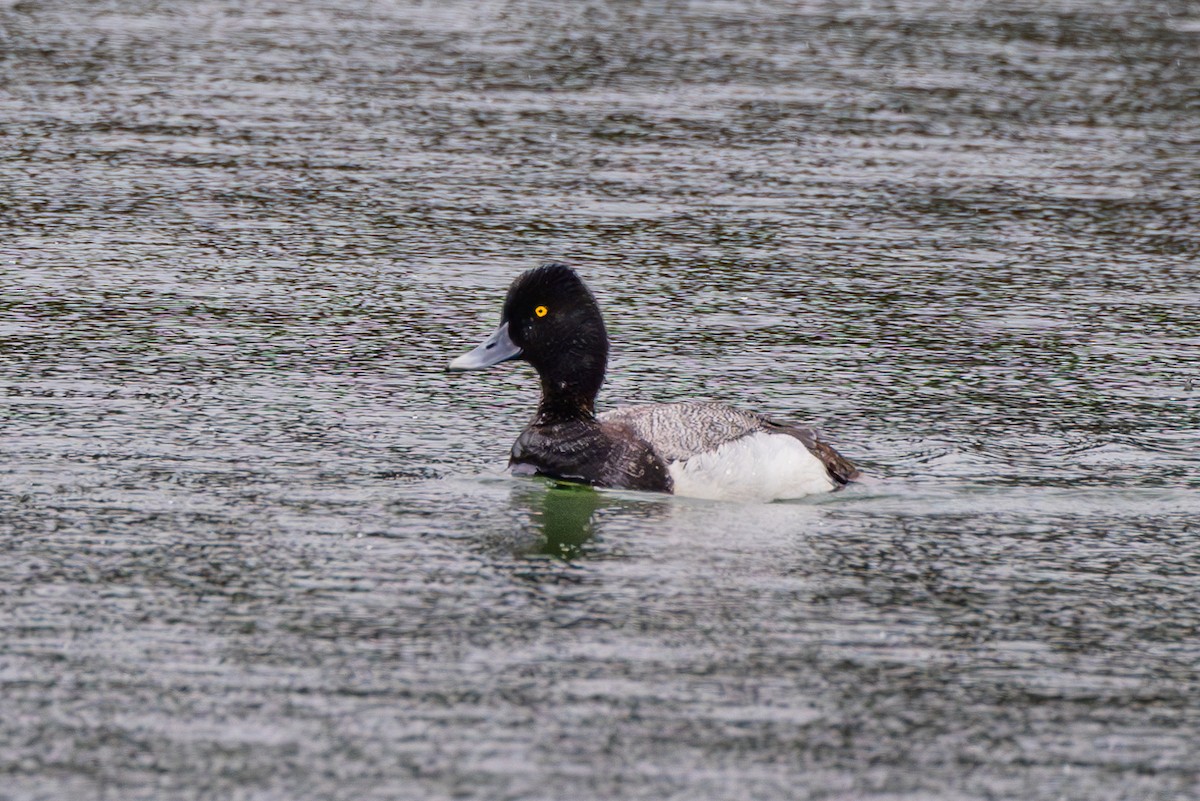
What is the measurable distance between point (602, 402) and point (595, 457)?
1.33 m

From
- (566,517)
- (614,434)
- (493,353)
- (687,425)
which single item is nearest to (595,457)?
(614,434)

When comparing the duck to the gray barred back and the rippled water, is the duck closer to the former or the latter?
the gray barred back

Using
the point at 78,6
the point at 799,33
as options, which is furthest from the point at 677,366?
the point at 78,6

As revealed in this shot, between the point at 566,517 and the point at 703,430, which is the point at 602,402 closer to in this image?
the point at 703,430

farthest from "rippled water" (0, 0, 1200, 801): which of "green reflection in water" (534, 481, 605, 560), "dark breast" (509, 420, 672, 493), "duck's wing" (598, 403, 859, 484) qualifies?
"duck's wing" (598, 403, 859, 484)

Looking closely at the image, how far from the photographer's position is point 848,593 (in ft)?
28.1

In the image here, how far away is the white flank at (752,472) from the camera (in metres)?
10.3

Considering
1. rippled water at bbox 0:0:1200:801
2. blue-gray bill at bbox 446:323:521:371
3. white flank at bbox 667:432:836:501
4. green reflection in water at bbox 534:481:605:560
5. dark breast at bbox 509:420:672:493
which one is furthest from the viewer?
blue-gray bill at bbox 446:323:521:371

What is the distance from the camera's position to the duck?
10.3 metres

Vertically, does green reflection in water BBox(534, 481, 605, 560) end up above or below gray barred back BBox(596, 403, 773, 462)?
below

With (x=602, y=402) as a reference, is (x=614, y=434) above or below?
above

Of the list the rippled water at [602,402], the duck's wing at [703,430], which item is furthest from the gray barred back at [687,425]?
the rippled water at [602,402]

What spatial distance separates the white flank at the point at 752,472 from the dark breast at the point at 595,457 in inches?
4.9

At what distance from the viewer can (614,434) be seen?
416 inches
